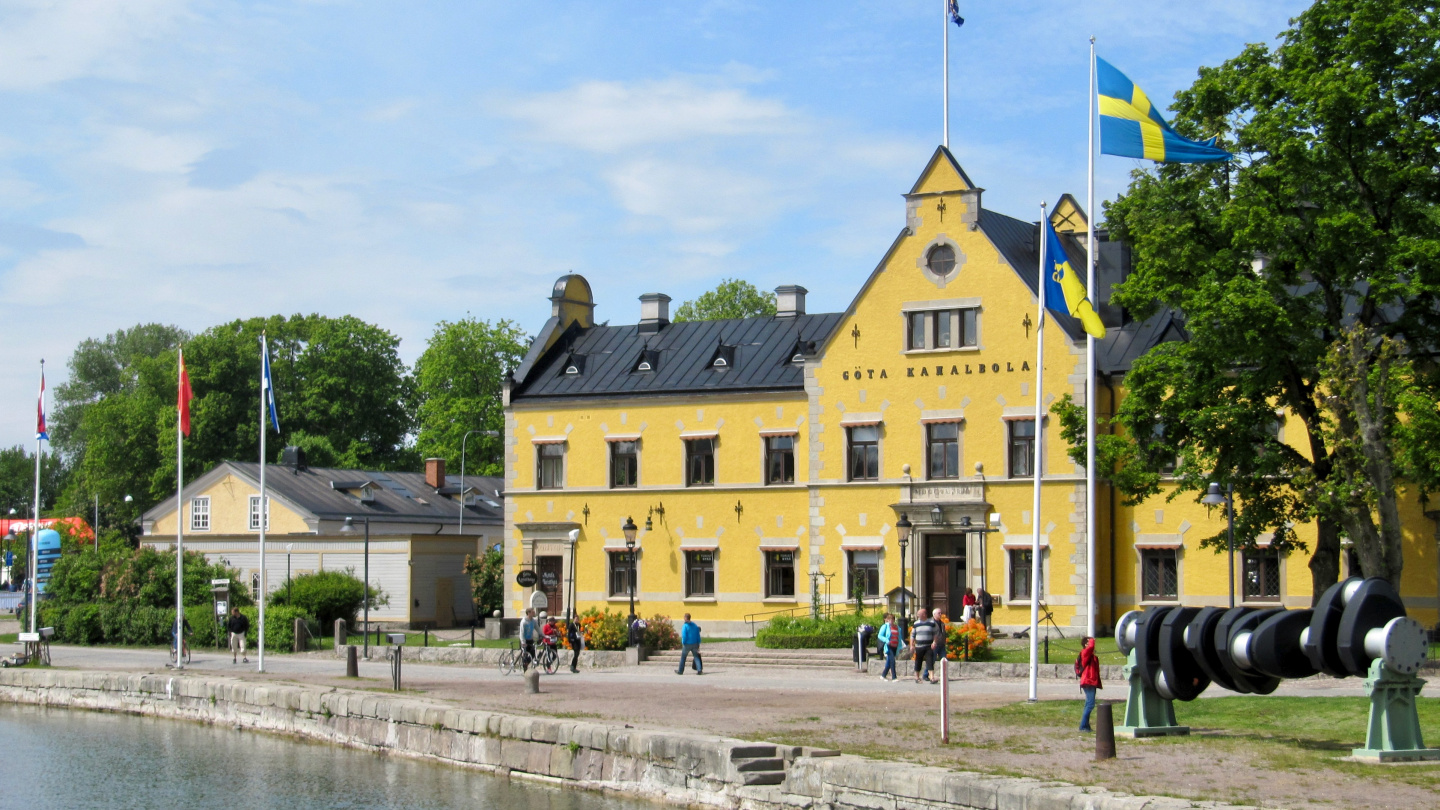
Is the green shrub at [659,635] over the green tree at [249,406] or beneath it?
beneath

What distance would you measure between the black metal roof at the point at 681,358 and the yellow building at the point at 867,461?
10 centimetres

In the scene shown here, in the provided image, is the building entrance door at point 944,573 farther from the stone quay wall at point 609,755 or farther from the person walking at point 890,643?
the stone quay wall at point 609,755

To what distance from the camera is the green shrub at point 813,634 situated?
38219mm

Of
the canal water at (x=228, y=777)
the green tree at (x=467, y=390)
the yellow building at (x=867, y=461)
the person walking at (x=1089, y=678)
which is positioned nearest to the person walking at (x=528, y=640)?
the canal water at (x=228, y=777)

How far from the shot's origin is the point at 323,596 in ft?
160

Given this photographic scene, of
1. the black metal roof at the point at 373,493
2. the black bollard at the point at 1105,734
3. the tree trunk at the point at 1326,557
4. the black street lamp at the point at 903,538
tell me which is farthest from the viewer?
the black metal roof at the point at 373,493

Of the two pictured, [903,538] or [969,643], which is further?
[903,538]

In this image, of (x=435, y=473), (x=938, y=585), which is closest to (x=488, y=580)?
(x=435, y=473)

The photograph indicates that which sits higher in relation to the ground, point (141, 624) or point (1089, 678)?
point (1089, 678)

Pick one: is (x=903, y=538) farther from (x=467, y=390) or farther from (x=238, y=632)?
(x=467, y=390)

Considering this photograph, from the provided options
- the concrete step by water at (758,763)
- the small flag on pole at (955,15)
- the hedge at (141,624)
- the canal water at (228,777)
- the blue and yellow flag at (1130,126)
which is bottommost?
the canal water at (228,777)

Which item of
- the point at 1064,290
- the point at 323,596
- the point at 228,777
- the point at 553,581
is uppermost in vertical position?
the point at 1064,290

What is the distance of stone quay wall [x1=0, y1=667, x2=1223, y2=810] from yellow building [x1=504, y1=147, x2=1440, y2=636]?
14.0 m

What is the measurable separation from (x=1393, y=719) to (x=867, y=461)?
29.4 metres
